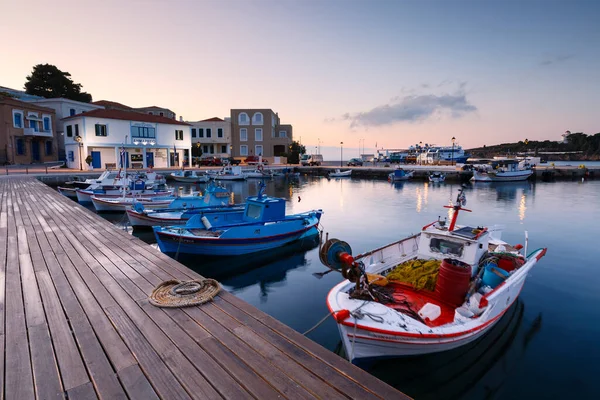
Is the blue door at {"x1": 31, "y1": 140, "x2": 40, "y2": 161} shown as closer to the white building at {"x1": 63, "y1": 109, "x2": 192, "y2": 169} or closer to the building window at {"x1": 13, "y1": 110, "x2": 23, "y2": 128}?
the building window at {"x1": 13, "y1": 110, "x2": 23, "y2": 128}

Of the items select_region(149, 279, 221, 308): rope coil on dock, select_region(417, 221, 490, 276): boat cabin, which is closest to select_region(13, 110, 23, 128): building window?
select_region(149, 279, 221, 308): rope coil on dock

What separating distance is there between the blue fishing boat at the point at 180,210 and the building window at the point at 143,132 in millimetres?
35143

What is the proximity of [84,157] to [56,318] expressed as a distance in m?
50.1

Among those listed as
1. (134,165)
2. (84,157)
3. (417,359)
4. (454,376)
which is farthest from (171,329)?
(134,165)

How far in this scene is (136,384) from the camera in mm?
3373

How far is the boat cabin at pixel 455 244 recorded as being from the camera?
896cm

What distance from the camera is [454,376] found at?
23.5 feet

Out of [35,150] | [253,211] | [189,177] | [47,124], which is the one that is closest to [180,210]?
[253,211]

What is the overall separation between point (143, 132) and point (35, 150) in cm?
1766

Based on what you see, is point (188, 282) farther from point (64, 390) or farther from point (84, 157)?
point (84, 157)

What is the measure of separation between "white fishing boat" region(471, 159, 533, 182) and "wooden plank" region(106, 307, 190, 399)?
197ft

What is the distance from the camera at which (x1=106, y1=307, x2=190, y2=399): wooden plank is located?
10.8 ft

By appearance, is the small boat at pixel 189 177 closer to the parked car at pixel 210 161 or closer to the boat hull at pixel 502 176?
the parked car at pixel 210 161

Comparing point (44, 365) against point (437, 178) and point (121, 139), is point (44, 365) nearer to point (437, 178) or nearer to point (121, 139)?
point (121, 139)
